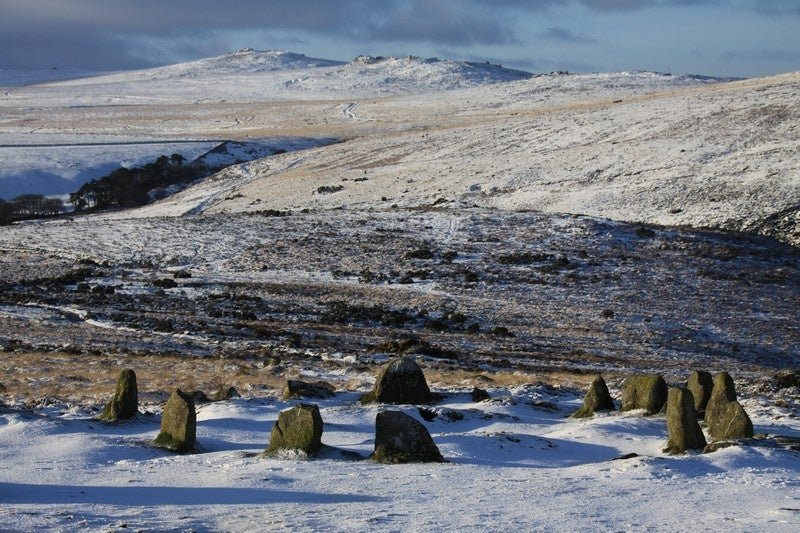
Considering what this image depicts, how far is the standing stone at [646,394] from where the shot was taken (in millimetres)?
18297

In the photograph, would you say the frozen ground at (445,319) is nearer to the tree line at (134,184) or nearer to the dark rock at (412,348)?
the dark rock at (412,348)

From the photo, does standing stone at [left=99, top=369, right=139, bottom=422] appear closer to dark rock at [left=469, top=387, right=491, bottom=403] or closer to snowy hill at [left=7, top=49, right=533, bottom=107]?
→ dark rock at [left=469, top=387, right=491, bottom=403]

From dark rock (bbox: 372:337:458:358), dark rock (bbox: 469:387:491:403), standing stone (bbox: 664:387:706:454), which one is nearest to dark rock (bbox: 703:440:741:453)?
standing stone (bbox: 664:387:706:454)

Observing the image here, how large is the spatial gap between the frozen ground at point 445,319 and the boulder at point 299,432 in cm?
31

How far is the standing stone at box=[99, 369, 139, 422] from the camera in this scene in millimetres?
16781

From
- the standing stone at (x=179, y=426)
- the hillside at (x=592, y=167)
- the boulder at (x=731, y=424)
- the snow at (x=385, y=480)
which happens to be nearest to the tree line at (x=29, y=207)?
the hillside at (x=592, y=167)

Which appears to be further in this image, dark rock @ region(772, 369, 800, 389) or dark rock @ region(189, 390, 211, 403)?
dark rock @ region(772, 369, 800, 389)

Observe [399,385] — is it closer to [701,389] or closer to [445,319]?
[701,389]

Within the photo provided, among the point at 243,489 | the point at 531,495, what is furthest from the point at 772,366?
the point at 243,489

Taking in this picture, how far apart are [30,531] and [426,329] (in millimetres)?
22423

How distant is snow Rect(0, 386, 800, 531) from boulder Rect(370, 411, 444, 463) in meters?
0.28

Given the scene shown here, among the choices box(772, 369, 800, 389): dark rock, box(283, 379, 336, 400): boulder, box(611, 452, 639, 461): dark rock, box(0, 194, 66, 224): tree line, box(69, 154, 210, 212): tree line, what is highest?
box(69, 154, 210, 212): tree line

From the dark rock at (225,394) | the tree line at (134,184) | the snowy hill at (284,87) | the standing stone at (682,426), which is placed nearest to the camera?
the standing stone at (682,426)

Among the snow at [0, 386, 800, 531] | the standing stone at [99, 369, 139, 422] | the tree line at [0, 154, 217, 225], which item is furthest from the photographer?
the tree line at [0, 154, 217, 225]
